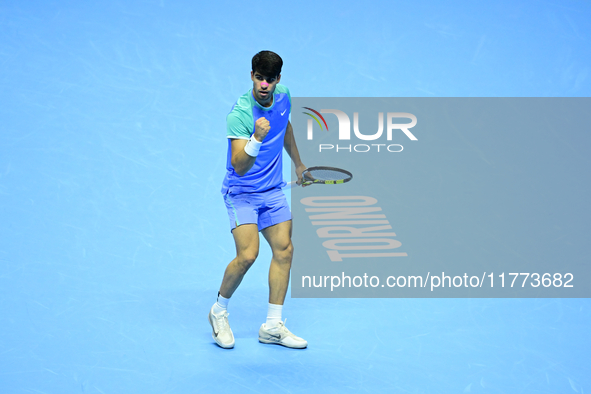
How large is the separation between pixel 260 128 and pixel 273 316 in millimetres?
977

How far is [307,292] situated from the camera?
4.20 meters

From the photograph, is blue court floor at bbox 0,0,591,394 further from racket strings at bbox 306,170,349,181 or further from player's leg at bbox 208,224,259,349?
racket strings at bbox 306,170,349,181

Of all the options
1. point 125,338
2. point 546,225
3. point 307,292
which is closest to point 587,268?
point 546,225

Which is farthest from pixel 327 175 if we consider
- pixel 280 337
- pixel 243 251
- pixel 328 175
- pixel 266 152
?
pixel 280 337

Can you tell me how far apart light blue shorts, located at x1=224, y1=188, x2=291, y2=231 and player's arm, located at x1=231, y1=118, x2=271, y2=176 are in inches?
10.0

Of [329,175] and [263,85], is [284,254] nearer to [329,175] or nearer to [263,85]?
[329,175]

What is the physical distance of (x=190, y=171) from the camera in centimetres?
513

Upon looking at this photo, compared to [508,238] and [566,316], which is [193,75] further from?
[566,316]

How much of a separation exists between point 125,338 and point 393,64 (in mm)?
3279

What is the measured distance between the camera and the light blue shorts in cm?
331

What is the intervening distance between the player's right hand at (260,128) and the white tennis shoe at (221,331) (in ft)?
3.18

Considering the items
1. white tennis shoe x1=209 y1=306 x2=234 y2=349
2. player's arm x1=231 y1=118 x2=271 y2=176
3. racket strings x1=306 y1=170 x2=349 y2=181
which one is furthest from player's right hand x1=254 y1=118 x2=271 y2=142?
white tennis shoe x1=209 y1=306 x2=234 y2=349

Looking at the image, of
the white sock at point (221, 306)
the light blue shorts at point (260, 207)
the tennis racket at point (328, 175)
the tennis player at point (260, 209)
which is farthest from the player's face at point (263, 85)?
the white sock at point (221, 306)

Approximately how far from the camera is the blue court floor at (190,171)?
3.20m
